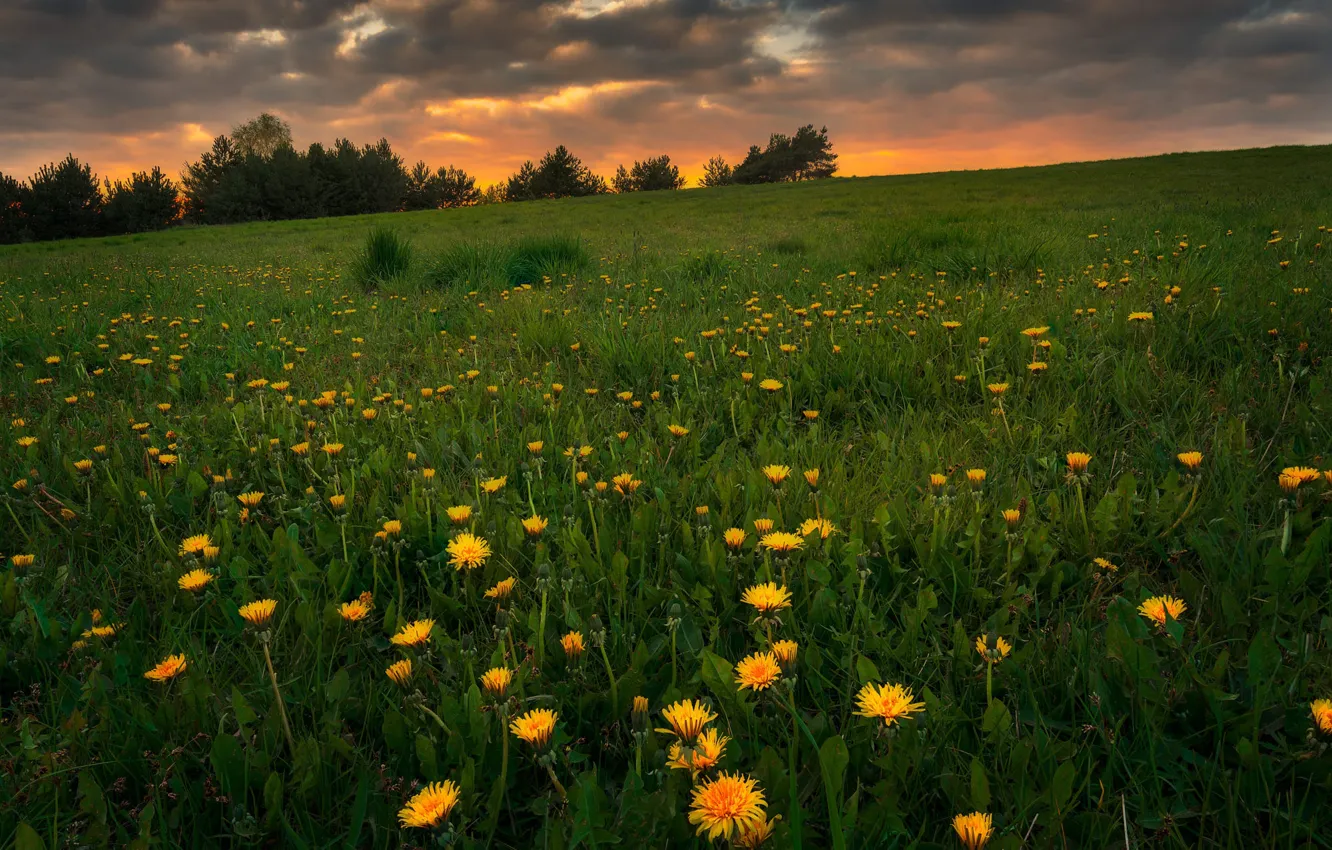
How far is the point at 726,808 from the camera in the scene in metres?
1.00

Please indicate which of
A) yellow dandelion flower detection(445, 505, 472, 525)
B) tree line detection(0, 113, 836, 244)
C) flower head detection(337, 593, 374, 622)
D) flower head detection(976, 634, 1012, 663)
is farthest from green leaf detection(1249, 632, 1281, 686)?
tree line detection(0, 113, 836, 244)

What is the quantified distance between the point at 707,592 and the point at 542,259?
6.43 metres

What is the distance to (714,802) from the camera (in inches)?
39.8

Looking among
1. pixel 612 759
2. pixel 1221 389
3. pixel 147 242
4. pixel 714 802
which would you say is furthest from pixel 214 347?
pixel 147 242

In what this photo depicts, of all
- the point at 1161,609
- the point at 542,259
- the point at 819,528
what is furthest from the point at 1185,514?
the point at 542,259

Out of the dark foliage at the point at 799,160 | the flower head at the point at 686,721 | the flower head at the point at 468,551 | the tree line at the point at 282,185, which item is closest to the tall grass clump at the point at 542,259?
the flower head at the point at 468,551

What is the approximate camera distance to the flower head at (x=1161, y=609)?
153 cm

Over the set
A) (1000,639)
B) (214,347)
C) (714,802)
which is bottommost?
(1000,639)

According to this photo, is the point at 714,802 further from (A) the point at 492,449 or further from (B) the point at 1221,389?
(B) the point at 1221,389

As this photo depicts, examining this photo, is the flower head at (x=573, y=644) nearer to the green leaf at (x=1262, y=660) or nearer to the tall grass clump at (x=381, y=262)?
the green leaf at (x=1262, y=660)

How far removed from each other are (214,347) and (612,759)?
4.80m

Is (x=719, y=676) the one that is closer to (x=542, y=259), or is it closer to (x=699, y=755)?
(x=699, y=755)

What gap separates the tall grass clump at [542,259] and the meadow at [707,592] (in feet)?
10.6

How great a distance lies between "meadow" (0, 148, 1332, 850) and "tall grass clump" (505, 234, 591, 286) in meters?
3.22
